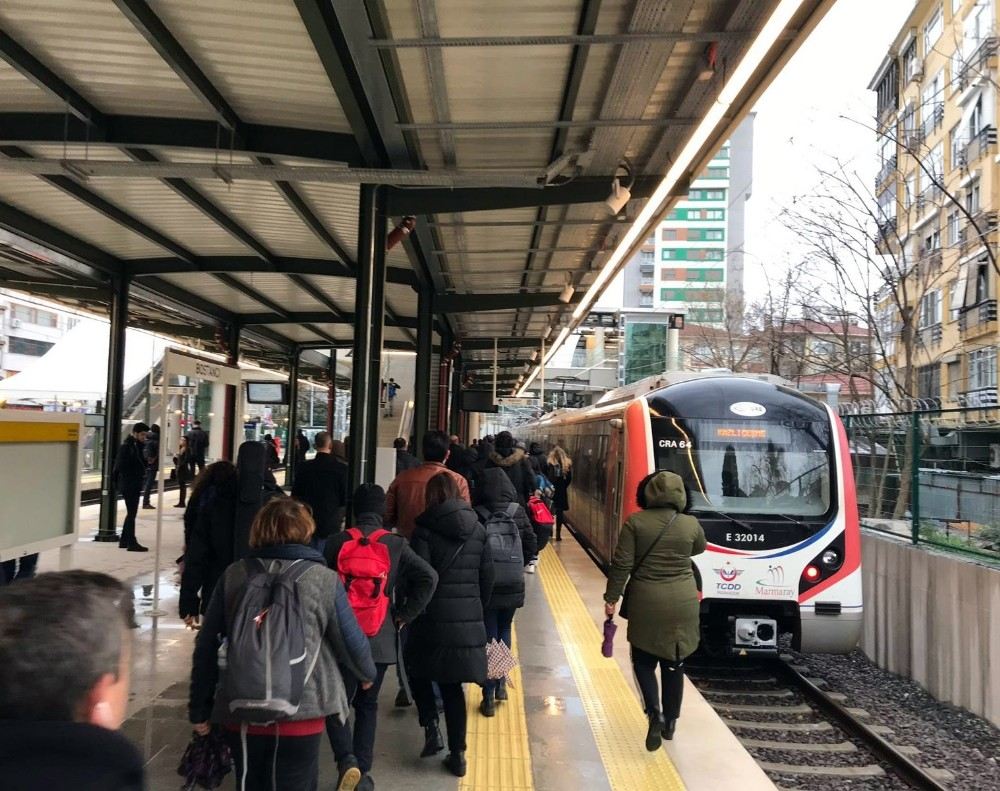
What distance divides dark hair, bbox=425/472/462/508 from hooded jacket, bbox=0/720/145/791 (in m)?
3.34

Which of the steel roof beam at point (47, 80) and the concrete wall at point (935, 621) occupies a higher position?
the steel roof beam at point (47, 80)

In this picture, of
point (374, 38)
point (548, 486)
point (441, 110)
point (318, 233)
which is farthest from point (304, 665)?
point (548, 486)

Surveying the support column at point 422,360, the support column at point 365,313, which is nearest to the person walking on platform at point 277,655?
the support column at point 365,313

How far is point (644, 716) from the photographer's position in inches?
228

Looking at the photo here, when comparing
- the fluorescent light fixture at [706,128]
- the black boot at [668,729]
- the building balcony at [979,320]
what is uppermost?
the building balcony at [979,320]

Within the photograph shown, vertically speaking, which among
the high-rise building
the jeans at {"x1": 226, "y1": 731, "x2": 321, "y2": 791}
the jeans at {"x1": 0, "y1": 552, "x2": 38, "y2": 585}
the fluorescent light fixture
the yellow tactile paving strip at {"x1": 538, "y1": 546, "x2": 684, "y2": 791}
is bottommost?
the yellow tactile paving strip at {"x1": 538, "y1": 546, "x2": 684, "y2": 791}

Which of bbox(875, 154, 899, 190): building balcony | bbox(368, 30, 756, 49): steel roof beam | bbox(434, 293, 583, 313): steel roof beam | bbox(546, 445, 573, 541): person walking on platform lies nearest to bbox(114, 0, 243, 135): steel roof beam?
bbox(368, 30, 756, 49): steel roof beam

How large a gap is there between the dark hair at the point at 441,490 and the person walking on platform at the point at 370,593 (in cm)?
40

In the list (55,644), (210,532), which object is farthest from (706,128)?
(55,644)

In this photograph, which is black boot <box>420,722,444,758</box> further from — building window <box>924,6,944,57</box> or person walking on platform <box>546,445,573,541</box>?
building window <box>924,6,944,57</box>

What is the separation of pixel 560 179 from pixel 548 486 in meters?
6.27

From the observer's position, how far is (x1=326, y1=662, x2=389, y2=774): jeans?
4105 mm

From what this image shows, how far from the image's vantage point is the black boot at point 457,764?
458 centimetres

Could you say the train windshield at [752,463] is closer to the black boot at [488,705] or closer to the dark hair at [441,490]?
the black boot at [488,705]
